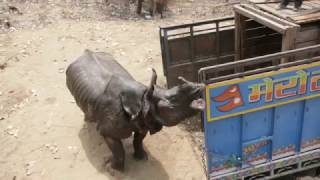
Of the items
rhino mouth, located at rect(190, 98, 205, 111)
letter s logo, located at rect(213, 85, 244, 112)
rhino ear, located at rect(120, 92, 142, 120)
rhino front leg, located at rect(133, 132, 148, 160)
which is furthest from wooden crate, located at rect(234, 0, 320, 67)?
rhino ear, located at rect(120, 92, 142, 120)

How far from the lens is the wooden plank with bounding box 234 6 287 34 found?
607cm

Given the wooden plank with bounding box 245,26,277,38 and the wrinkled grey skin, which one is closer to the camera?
the wrinkled grey skin

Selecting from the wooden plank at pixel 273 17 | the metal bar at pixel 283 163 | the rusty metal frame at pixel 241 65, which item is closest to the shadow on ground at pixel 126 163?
the metal bar at pixel 283 163

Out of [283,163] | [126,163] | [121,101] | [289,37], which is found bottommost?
[126,163]

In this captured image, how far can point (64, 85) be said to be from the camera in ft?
30.3

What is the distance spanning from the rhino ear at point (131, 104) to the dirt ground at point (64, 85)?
1.28 meters

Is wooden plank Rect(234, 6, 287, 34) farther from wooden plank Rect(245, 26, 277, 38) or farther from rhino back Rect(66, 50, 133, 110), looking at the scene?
rhino back Rect(66, 50, 133, 110)

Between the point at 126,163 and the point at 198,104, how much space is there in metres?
2.49

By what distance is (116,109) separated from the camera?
19.8ft

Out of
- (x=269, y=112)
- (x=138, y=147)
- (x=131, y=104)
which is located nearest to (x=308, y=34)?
(x=269, y=112)

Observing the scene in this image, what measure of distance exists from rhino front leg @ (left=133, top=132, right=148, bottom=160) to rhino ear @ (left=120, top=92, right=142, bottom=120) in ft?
2.59

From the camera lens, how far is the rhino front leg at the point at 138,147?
21.6ft

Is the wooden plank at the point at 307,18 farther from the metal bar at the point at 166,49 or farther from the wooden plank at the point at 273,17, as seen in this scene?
the metal bar at the point at 166,49

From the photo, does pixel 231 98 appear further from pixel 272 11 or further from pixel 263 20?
pixel 272 11
